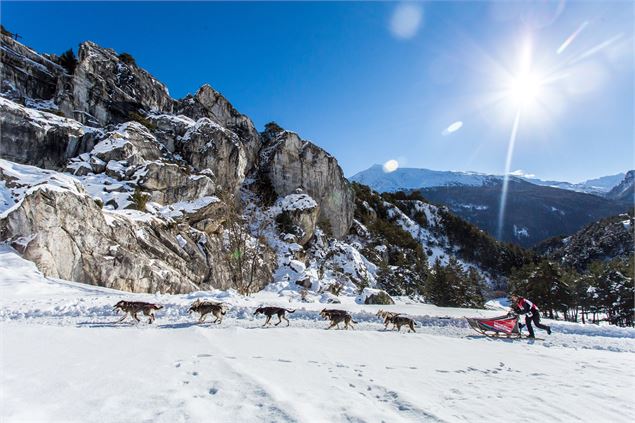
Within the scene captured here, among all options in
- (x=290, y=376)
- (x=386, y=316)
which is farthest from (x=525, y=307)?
(x=290, y=376)

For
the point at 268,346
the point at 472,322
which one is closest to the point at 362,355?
the point at 268,346

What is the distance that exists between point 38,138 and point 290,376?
41.1m

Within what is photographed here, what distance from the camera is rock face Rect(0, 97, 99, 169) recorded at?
32.9 m

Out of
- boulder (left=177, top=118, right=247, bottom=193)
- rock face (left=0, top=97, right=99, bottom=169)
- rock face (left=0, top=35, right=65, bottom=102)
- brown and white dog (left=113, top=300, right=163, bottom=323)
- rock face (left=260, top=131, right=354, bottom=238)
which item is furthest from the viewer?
rock face (left=260, top=131, right=354, bottom=238)

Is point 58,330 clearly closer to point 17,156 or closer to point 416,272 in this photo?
point 17,156

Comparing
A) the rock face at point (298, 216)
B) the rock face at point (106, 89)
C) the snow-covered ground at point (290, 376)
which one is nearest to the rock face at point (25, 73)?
the rock face at point (106, 89)

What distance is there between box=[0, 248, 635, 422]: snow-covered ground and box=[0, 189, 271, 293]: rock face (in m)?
9.18

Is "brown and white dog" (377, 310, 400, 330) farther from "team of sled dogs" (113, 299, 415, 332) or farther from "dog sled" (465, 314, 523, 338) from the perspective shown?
"dog sled" (465, 314, 523, 338)

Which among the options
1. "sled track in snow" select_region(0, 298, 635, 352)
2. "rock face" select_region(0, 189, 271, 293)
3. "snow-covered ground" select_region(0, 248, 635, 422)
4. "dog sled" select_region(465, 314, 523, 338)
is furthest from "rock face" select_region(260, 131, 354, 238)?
"snow-covered ground" select_region(0, 248, 635, 422)

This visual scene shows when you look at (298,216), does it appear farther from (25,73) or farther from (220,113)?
(25,73)

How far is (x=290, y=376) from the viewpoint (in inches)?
235

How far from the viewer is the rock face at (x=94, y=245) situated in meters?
18.9

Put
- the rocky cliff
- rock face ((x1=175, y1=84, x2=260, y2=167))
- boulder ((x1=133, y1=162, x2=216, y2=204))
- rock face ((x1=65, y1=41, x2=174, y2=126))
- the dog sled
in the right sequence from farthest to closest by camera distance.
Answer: rock face ((x1=175, y1=84, x2=260, y2=167)) → rock face ((x1=65, y1=41, x2=174, y2=126)) → boulder ((x1=133, y1=162, x2=216, y2=204)) → the rocky cliff → the dog sled

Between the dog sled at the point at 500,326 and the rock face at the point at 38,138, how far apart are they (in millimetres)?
39925
